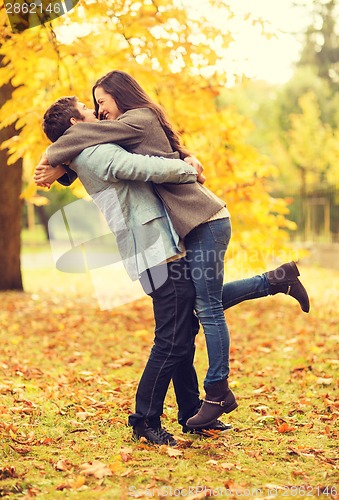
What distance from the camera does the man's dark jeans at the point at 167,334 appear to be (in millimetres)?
3461

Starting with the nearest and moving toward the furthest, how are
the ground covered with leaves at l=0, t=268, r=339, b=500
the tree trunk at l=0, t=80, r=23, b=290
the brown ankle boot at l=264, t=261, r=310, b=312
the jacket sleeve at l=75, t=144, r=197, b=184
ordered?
the ground covered with leaves at l=0, t=268, r=339, b=500 < the jacket sleeve at l=75, t=144, r=197, b=184 < the brown ankle boot at l=264, t=261, r=310, b=312 < the tree trunk at l=0, t=80, r=23, b=290

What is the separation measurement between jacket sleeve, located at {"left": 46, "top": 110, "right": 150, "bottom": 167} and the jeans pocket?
62cm

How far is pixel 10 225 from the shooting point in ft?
33.5

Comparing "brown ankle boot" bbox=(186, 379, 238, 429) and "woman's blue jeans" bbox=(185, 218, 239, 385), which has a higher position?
"woman's blue jeans" bbox=(185, 218, 239, 385)

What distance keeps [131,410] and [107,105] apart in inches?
80.9

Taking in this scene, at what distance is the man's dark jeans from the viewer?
3.46 meters

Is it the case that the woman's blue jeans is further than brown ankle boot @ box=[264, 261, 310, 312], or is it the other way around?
brown ankle boot @ box=[264, 261, 310, 312]

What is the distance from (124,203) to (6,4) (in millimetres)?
3390

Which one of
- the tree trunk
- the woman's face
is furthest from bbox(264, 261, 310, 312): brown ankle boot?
the tree trunk

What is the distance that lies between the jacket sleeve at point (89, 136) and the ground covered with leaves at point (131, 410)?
4.99 ft

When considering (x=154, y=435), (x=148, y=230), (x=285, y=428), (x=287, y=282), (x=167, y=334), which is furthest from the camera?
(x=285, y=428)

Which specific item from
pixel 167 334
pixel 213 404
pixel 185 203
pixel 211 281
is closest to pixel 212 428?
pixel 213 404

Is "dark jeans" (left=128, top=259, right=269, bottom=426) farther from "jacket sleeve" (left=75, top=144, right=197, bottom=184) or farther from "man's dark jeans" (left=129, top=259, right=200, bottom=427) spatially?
"jacket sleeve" (left=75, top=144, right=197, bottom=184)

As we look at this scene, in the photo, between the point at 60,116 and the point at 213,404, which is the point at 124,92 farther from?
the point at 213,404
